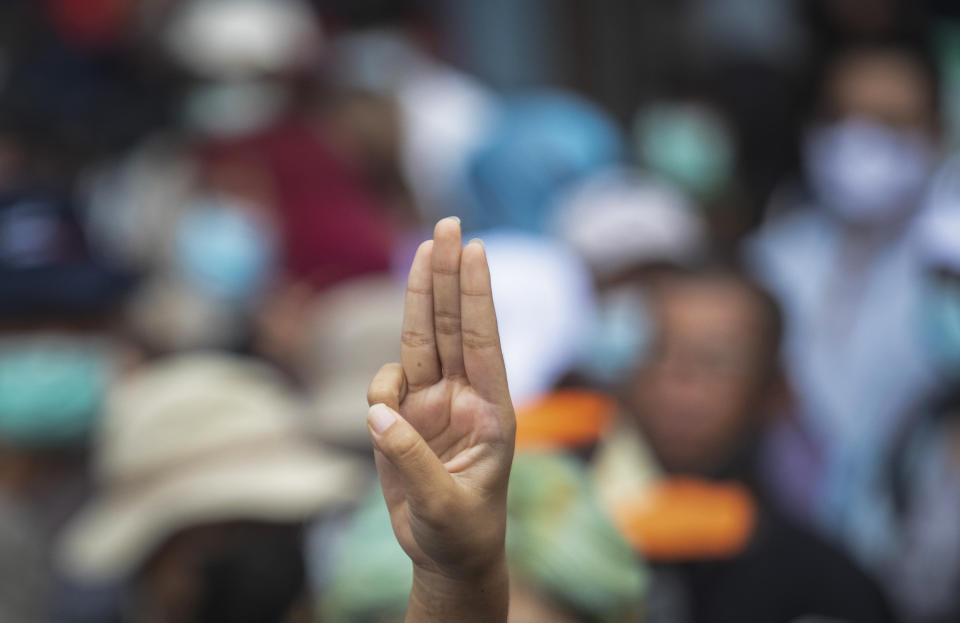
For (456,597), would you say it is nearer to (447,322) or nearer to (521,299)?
(447,322)

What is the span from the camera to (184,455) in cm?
309

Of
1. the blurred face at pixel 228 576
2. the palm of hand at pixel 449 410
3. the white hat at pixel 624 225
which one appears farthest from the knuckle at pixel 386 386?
the white hat at pixel 624 225

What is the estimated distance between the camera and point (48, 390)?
3.63 meters

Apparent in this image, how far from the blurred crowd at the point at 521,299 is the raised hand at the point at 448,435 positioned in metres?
0.62

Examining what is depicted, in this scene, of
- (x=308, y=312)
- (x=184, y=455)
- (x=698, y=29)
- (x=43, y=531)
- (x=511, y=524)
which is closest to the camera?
(x=511, y=524)

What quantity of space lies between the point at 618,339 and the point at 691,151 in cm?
204

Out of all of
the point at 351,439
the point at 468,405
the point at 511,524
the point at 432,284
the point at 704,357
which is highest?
the point at 432,284

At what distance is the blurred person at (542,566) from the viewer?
2152mm

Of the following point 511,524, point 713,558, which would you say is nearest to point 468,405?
point 511,524

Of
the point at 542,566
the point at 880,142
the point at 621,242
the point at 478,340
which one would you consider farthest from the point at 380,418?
the point at 880,142

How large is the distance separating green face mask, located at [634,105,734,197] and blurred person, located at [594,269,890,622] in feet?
6.02

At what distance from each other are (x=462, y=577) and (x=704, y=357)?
6.49 feet

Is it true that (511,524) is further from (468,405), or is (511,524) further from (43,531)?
(43,531)

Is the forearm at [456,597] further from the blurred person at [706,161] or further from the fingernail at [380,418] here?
the blurred person at [706,161]
